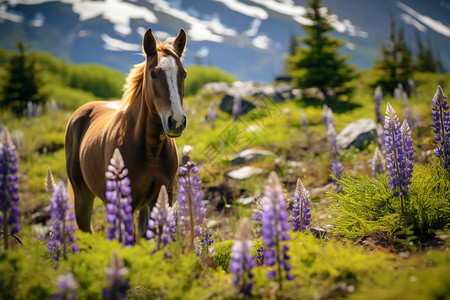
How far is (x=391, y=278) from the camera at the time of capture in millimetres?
1611

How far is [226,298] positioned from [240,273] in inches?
6.1

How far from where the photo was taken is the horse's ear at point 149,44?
2955 mm

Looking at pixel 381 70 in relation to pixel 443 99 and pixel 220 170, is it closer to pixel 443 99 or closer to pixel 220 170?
pixel 220 170

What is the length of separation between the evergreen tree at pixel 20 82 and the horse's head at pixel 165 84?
17256mm

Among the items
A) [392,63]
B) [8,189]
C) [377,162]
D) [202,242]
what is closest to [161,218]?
[202,242]

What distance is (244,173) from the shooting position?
22.6 ft

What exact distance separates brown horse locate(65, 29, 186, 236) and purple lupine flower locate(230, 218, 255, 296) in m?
1.28

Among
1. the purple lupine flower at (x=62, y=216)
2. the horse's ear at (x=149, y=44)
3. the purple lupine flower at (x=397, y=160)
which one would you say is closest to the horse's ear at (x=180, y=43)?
the horse's ear at (x=149, y=44)

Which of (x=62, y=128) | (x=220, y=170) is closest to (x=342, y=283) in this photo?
(x=220, y=170)

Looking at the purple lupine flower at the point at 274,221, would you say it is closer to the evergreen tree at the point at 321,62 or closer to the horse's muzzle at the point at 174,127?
the horse's muzzle at the point at 174,127

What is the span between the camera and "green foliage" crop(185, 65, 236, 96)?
28.0 m

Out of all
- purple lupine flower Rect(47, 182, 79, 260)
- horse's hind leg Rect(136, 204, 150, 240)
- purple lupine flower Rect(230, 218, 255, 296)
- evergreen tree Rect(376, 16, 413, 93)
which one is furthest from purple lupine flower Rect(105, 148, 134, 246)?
evergreen tree Rect(376, 16, 413, 93)

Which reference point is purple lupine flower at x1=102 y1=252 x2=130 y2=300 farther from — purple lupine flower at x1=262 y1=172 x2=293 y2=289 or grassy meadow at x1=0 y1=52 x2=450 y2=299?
purple lupine flower at x1=262 y1=172 x2=293 y2=289

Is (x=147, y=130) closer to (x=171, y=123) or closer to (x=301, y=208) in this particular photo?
(x=171, y=123)
